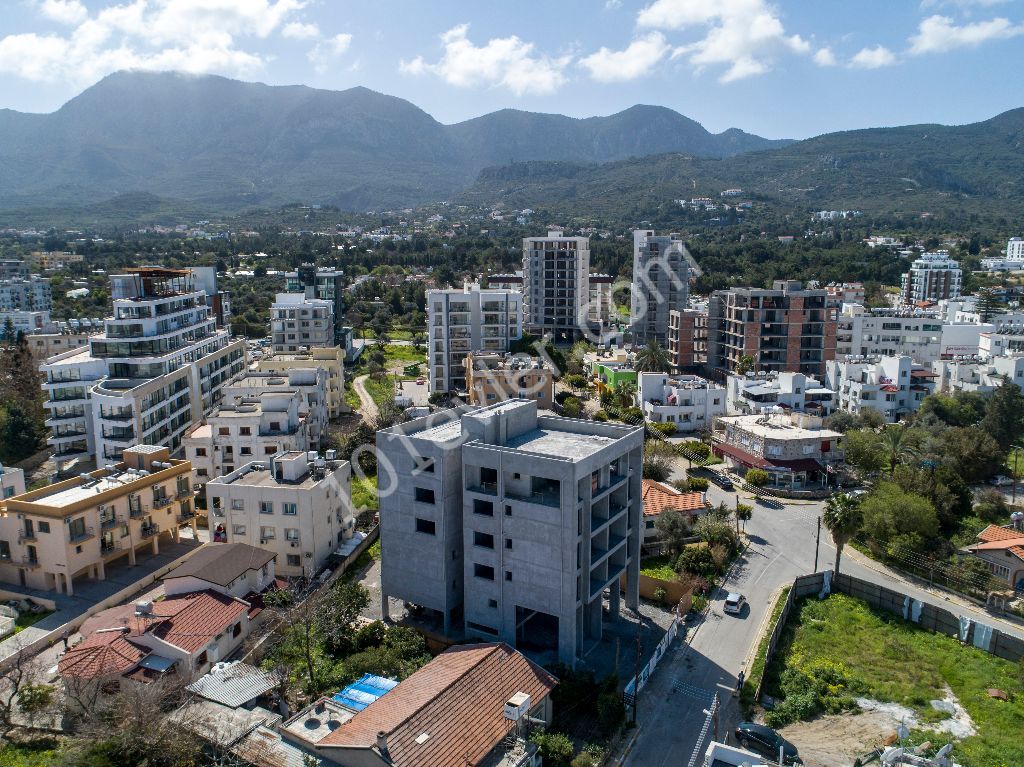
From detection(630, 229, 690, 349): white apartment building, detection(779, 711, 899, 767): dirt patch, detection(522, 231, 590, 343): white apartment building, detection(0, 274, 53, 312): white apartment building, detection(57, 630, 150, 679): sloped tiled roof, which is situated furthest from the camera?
detection(0, 274, 53, 312): white apartment building

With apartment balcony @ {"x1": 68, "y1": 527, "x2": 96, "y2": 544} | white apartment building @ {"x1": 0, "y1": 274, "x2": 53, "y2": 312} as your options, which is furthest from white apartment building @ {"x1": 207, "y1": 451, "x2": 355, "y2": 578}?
white apartment building @ {"x1": 0, "y1": 274, "x2": 53, "y2": 312}

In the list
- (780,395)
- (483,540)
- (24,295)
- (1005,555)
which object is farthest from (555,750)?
(24,295)

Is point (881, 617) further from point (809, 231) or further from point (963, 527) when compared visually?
point (809, 231)

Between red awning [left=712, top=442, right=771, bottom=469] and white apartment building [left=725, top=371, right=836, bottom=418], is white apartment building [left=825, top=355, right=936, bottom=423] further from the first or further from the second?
red awning [left=712, top=442, right=771, bottom=469]

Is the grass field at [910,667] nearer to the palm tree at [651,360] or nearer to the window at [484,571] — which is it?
the window at [484,571]

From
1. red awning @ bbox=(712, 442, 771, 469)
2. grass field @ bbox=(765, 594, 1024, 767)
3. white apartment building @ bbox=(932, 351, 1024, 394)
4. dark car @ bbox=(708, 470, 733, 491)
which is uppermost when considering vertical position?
white apartment building @ bbox=(932, 351, 1024, 394)

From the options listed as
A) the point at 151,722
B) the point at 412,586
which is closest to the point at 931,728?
the point at 412,586
